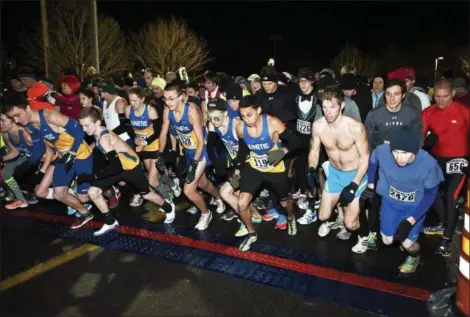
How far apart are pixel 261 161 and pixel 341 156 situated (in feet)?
3.01

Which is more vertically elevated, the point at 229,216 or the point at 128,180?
the point at 128,180

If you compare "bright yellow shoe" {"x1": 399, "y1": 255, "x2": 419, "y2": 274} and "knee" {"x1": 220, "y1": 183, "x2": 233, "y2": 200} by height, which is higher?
"knee" {"x1": 220, "y1": 183, "x2": 233, "y2": 200}

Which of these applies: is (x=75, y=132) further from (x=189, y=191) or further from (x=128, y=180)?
(x=189, y=191)

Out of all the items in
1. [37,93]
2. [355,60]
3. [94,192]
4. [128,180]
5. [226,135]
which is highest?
[355,60]

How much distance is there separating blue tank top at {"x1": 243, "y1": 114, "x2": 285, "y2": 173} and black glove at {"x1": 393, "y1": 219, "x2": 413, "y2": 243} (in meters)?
1.52

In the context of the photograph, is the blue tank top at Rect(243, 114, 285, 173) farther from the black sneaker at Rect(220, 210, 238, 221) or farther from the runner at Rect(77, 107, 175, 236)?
Answer: the runner at Rect(77, 107, 175, 236)

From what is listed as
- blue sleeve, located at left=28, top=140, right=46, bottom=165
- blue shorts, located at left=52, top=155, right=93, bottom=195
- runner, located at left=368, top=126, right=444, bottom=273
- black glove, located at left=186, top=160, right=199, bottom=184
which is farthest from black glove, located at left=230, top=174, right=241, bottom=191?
blue sleeve, located at left=28, top=140, right=46, bottom=165

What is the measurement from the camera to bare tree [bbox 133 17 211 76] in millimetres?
39344

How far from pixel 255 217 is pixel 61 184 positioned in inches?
107

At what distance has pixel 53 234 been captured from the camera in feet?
18.5

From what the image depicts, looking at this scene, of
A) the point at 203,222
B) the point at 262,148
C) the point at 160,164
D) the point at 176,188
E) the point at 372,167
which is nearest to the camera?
the point at 372,167

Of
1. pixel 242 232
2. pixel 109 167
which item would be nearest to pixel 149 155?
pixel 109 167

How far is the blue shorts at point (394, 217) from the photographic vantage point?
4082 mm

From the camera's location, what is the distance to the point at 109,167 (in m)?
5.36
